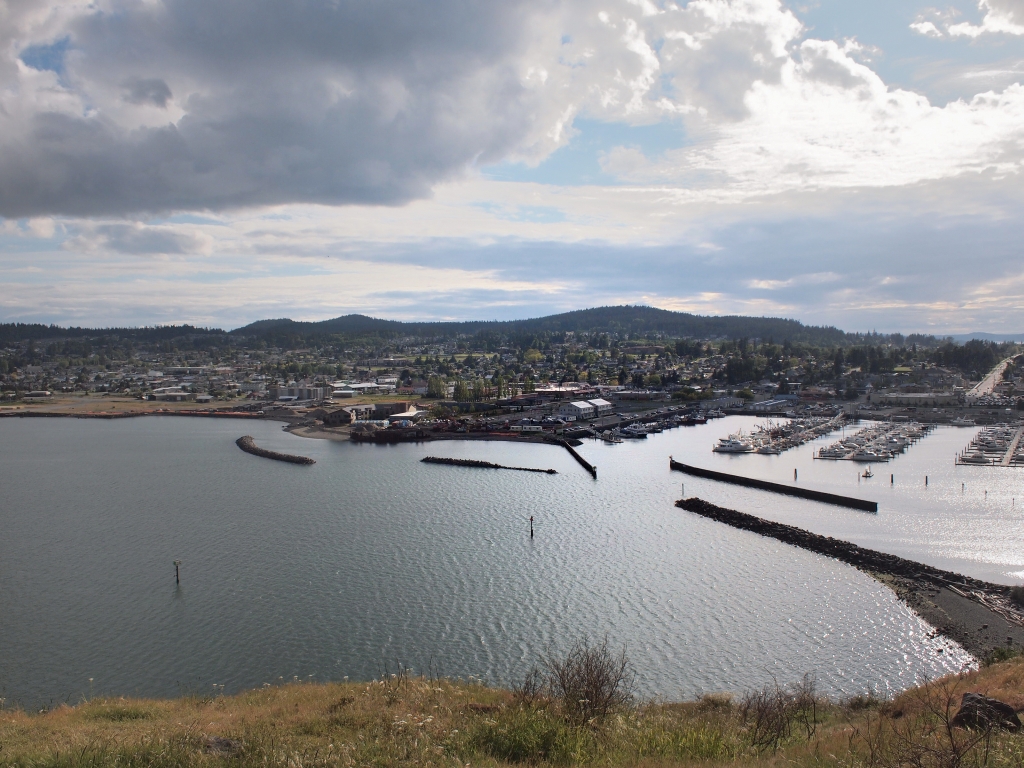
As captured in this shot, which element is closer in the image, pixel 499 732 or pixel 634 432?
pixel 499 732

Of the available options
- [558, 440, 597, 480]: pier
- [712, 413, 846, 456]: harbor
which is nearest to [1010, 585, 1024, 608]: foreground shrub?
[558, 440, 597, 480]: pier

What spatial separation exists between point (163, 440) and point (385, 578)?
74.8ft

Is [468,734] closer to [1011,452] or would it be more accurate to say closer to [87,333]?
[1011,452]

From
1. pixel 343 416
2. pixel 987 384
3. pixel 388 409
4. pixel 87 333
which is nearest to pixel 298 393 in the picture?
pixel 388 409

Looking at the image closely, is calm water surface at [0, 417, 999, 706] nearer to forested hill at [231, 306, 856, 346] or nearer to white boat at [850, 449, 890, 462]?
white boat at [850, 449, 890, 462]

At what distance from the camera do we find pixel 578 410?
35.6m

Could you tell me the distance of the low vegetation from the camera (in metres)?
3.86

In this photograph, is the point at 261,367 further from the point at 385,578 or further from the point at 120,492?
the point at 385,578

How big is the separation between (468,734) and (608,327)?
406 ft

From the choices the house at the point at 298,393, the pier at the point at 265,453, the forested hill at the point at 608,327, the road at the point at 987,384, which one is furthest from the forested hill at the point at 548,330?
the pier at the point at 265,453

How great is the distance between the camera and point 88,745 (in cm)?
412

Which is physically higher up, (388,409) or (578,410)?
(578,410)

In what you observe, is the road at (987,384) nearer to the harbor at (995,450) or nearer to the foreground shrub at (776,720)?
the harbor at (995,450)

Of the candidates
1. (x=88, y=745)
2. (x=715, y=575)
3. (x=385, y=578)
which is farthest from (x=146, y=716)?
(x=715, y=575)
